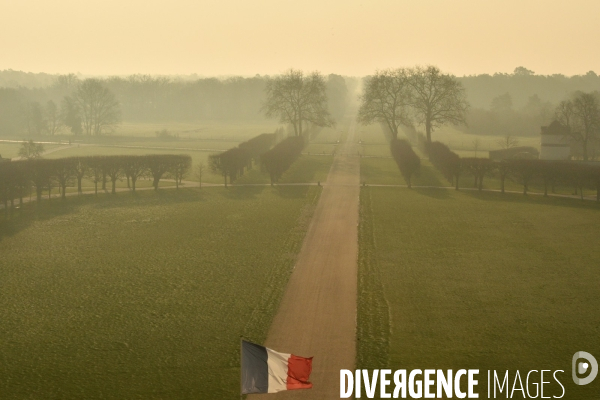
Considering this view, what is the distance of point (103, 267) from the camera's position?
33.3 metres

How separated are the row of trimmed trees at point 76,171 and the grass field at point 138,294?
3.12 m

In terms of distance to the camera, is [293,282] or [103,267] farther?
[103,267]

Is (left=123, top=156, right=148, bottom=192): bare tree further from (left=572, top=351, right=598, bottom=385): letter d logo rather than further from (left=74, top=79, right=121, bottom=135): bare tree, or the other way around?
(left=74, top=79, right=121, bottom=135): bare tree

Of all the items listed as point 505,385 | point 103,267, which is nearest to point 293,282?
point 103,267

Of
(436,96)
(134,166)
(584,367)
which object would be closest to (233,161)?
(134,166)

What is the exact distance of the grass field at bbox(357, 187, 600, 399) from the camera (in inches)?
893

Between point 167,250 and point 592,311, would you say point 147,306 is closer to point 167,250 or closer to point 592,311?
point 167,250

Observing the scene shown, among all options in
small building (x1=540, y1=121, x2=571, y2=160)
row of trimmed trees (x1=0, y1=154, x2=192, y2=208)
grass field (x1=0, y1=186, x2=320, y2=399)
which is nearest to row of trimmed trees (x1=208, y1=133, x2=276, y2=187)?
row of trimmed trees (x1=0, y1=154, x2=192, y2=208)

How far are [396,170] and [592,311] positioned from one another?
158 ft

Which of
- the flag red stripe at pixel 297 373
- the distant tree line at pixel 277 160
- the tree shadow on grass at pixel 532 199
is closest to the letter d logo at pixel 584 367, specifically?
the flag red stripe at pixel 297 373

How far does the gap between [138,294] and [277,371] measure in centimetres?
1597

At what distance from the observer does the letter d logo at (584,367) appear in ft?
67.4

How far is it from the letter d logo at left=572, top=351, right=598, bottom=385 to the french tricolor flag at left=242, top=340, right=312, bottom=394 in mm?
10922

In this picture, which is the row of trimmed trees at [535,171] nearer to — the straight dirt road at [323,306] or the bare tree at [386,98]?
the straight dirt road at [323,306]
